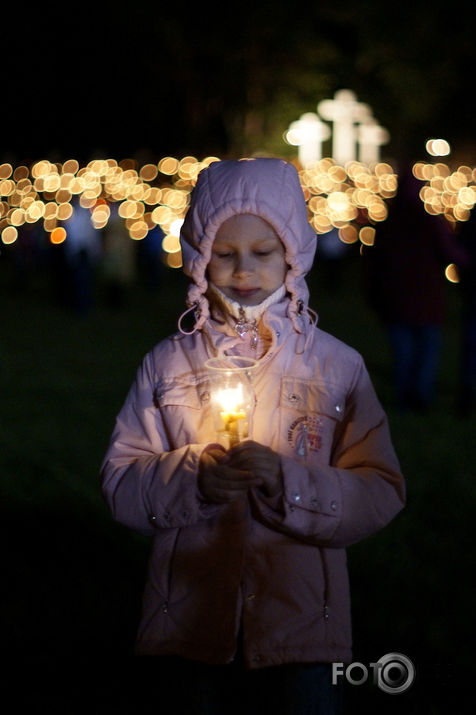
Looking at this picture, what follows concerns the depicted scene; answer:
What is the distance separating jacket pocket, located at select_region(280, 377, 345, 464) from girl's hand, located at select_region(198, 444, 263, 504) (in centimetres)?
24

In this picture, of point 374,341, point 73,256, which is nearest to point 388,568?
point 374,341

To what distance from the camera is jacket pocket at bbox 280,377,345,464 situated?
9.53ft

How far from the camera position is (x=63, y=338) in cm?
1559

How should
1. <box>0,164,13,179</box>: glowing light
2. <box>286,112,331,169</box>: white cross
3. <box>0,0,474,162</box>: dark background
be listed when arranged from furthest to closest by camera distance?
<box>0,0,474,162</box>: dark background → <box>0,164,13,179</box>: glowing light → <box>286,112,331,169</box>: white cross

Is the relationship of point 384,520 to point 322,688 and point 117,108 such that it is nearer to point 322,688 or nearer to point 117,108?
point 322,688

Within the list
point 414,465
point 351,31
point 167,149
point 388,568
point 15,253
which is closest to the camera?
point 388,568

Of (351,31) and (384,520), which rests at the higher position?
(351,31)

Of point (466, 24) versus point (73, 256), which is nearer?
point (73, 256)

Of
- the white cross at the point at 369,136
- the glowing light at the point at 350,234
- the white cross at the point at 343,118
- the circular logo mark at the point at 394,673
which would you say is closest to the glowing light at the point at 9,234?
the white cross at the point at 343,118

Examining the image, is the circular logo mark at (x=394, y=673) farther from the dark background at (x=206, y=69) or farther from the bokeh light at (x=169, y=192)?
the dark background at (x=206, y=69)

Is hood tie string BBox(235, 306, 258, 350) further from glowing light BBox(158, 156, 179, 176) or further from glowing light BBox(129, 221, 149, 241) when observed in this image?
glowing light BBox(158, 156, 179, 176)

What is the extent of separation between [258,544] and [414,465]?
4.89 metres

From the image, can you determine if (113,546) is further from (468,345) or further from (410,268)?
(468,345)

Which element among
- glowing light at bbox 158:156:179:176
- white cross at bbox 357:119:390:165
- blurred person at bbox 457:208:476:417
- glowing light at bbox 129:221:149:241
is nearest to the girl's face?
blurred person at bbox 457:208:476:417
